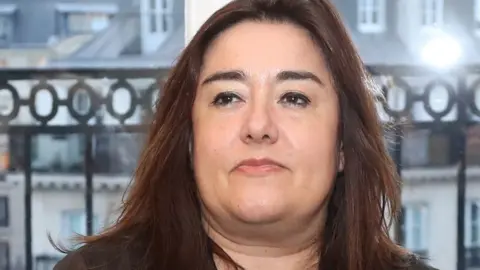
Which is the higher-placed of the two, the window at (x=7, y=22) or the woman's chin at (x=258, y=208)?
the window at (x=7, y=22)

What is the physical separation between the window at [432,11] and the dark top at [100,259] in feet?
3.30

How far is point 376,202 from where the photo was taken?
1078 mm

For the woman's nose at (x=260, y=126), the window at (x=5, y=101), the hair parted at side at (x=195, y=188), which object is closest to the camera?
the woman's nose at (x=260, y=126)

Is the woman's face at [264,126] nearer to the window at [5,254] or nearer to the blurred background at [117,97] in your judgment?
the blurred background at [117,97]

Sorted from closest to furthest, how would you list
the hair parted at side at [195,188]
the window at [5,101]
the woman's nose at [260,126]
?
the woman's nose at [260,126] → the hair parted at side at [195,188] → the window at [5,101]

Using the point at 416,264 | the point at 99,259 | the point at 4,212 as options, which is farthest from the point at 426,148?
the point at 4,212

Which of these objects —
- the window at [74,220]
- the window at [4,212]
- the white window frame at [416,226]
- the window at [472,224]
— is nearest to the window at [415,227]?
the white window frame at [416,226]

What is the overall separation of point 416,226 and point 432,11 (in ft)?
1.79

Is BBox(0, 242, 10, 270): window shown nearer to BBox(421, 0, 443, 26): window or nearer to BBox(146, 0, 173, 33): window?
BBox(146, 0, 173, 33): window

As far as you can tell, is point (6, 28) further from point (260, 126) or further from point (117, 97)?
point (260, 126)

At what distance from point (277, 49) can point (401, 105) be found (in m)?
0.74

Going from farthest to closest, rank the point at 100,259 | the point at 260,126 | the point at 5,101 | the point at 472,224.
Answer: the point at 472,224 < the point at 5,101 < the point at 100,259 < the point at 260,126

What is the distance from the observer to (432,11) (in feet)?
5.35

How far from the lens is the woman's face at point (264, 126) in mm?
895
